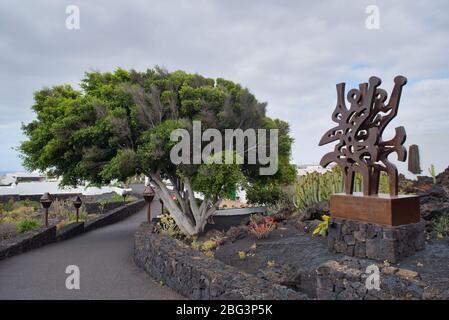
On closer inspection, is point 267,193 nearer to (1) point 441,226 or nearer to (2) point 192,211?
(2) point 192,211

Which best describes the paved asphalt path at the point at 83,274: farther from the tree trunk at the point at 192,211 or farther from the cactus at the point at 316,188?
the cactus at the point at 316,188

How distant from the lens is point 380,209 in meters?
6.70

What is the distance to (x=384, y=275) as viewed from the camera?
5000 mm

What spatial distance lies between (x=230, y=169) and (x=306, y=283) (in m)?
3.82

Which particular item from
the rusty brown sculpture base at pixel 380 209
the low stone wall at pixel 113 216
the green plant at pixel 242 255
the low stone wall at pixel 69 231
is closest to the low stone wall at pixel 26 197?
the low stone wall at pixel 113 216

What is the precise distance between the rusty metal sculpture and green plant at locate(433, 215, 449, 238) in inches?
63.0

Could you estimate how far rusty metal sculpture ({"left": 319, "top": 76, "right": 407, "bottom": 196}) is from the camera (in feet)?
22.6

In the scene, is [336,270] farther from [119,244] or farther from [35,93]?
[35,93]

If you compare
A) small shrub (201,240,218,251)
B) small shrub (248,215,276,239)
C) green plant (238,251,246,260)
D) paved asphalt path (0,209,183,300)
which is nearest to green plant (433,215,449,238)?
small shrub (248,215,276,239)

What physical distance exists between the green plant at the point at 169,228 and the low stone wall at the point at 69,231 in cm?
359

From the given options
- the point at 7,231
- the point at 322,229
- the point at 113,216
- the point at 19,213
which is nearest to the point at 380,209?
the point at 322,229

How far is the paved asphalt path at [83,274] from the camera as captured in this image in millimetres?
6379

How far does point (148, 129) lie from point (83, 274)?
15.6 ft
